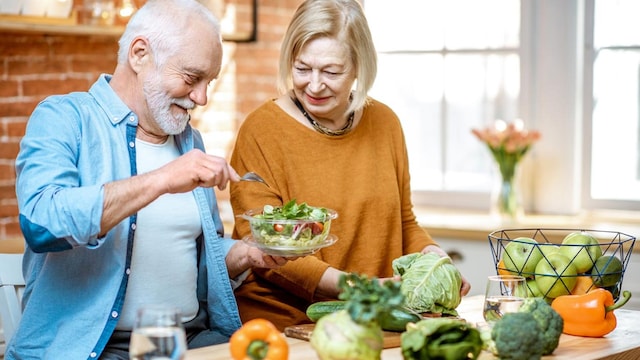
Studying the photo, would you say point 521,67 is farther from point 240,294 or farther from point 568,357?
point 568,357

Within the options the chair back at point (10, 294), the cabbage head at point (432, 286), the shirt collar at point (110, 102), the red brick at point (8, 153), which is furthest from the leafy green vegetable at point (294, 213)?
the red brick at point (8, 153)

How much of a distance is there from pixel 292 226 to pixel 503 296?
20.0 inches

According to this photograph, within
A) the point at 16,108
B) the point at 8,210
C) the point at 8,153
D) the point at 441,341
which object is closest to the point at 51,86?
the point at 16,108

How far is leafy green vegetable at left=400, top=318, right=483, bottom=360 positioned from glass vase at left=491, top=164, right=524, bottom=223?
7.48 feet

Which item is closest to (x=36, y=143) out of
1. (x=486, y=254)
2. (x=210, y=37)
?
(x=210, y=37)

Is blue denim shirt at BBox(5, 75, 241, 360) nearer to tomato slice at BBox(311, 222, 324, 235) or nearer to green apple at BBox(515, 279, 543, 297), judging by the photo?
tomato slice at BBox(311, 222, 324, 235)

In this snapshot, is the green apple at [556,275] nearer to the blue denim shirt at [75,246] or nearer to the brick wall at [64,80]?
the blue denim shirt at [75,246]

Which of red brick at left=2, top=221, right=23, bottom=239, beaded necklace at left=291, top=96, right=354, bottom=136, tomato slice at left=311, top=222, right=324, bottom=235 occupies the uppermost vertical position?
beaded necklace at left=291, top=96, right=354, bottom=136

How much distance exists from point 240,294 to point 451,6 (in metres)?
2.25

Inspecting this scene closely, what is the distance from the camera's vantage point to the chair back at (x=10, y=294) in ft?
8.47

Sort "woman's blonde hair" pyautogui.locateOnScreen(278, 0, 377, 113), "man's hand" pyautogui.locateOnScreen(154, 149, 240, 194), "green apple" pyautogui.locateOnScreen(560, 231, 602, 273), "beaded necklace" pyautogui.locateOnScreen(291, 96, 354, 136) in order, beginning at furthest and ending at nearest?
1. "beaded necklace" pyautogui.locateOnScreen(291, 96, 354, 136)
2. "woman's blonde hair" pyautogui.locateOnScreen(278, 0, 377, 113)
3. "green apple" pyautogui.locateOnScreen(560, 231, 602, 273)
4. "man's hand" pyautogui.locateOnScreen(154, 149, 240, 194)

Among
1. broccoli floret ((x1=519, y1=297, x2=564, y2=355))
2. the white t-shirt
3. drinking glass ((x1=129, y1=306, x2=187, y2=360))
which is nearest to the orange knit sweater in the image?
the white t-shirt

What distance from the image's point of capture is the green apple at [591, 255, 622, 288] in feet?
7.96

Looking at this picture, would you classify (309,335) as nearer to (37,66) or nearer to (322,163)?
(322,163)
